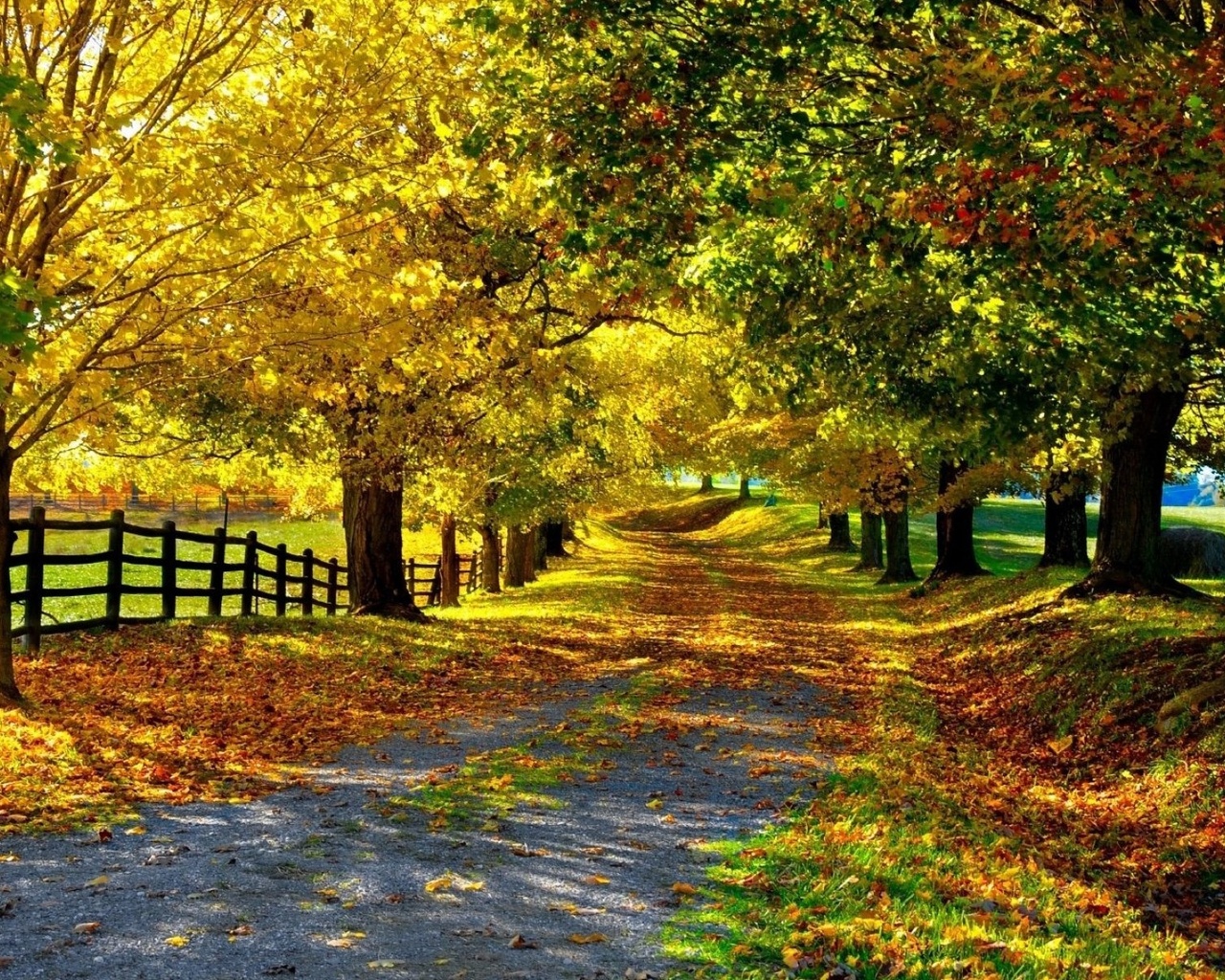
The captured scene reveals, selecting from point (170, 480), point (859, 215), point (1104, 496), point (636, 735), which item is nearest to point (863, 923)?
point (859, 215)

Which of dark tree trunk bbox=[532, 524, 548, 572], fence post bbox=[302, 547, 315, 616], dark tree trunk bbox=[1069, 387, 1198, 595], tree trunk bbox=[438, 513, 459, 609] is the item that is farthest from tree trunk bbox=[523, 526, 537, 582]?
dark tree trunk bbox=[1069, 387, 1198, 595]

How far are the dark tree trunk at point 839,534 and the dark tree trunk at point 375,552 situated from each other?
27228mm

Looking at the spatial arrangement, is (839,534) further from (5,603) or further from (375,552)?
(5,603)

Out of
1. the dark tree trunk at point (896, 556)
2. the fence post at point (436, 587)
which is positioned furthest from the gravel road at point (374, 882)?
the fence post at point (436, 587)

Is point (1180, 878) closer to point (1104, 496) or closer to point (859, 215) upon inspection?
point (859, 215)

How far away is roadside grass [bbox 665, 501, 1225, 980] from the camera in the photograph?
561 centimetres

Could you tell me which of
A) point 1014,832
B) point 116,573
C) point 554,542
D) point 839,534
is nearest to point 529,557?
point 554,542

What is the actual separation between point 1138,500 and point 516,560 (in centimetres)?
1985

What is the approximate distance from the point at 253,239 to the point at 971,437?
30.4 feet

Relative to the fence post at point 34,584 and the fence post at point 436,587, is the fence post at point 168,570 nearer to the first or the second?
the fence post at point 34,584

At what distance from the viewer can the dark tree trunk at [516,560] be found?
33688 millimetres

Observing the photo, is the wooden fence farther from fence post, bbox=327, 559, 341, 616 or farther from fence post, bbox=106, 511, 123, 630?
fence post, bbox=327, 559, 341, 616

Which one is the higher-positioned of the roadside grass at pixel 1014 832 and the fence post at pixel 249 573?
the fence post at pixel 249 573

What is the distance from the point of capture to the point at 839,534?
1791 inches
